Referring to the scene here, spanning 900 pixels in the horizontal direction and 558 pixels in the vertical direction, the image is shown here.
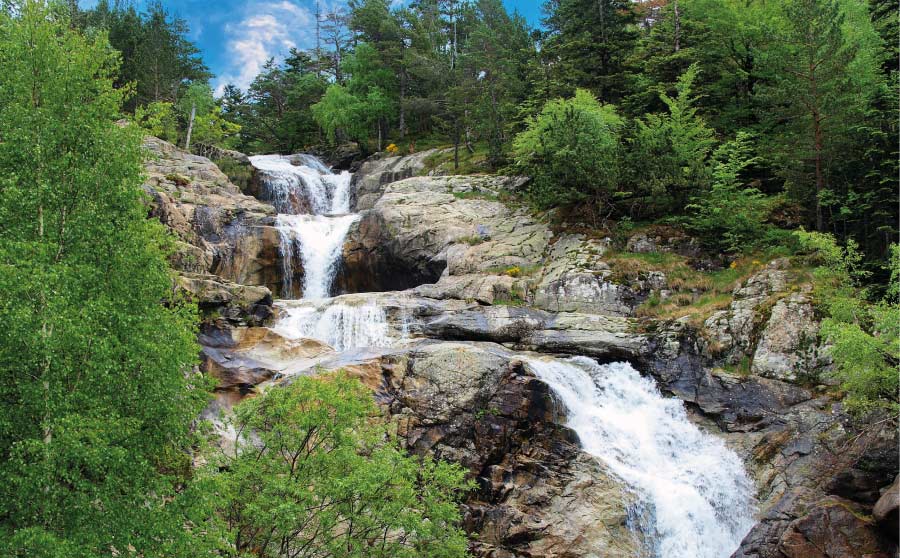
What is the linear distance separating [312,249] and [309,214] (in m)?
7.57

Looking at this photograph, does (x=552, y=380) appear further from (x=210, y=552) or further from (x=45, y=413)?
(x=45, y=413)

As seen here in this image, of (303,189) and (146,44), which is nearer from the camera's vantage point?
(303,189)

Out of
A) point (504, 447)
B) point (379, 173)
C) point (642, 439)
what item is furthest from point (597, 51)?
point (504, 447)

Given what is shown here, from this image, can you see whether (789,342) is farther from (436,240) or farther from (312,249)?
(312,249)

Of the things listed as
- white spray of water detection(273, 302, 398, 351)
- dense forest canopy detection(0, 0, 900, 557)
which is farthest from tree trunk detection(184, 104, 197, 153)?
white spray of water detection(273, 302, 398, 351)

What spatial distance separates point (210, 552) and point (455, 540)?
13.8ft

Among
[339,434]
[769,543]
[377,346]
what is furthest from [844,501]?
[377,346]

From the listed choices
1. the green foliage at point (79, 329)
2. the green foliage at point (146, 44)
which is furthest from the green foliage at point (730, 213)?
the green foliage at point (146, 44)

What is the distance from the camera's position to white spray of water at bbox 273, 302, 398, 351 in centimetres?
2084

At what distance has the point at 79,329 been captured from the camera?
8625 mm

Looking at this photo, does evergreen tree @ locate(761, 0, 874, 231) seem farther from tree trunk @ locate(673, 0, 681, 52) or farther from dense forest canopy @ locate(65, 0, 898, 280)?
tree trunk @ locate(673, 0, 681, 52)

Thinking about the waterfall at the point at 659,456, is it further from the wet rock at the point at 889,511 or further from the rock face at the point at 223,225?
the rock face at the point at 223,225

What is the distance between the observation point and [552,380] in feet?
58.0

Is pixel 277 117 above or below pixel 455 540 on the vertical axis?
above
